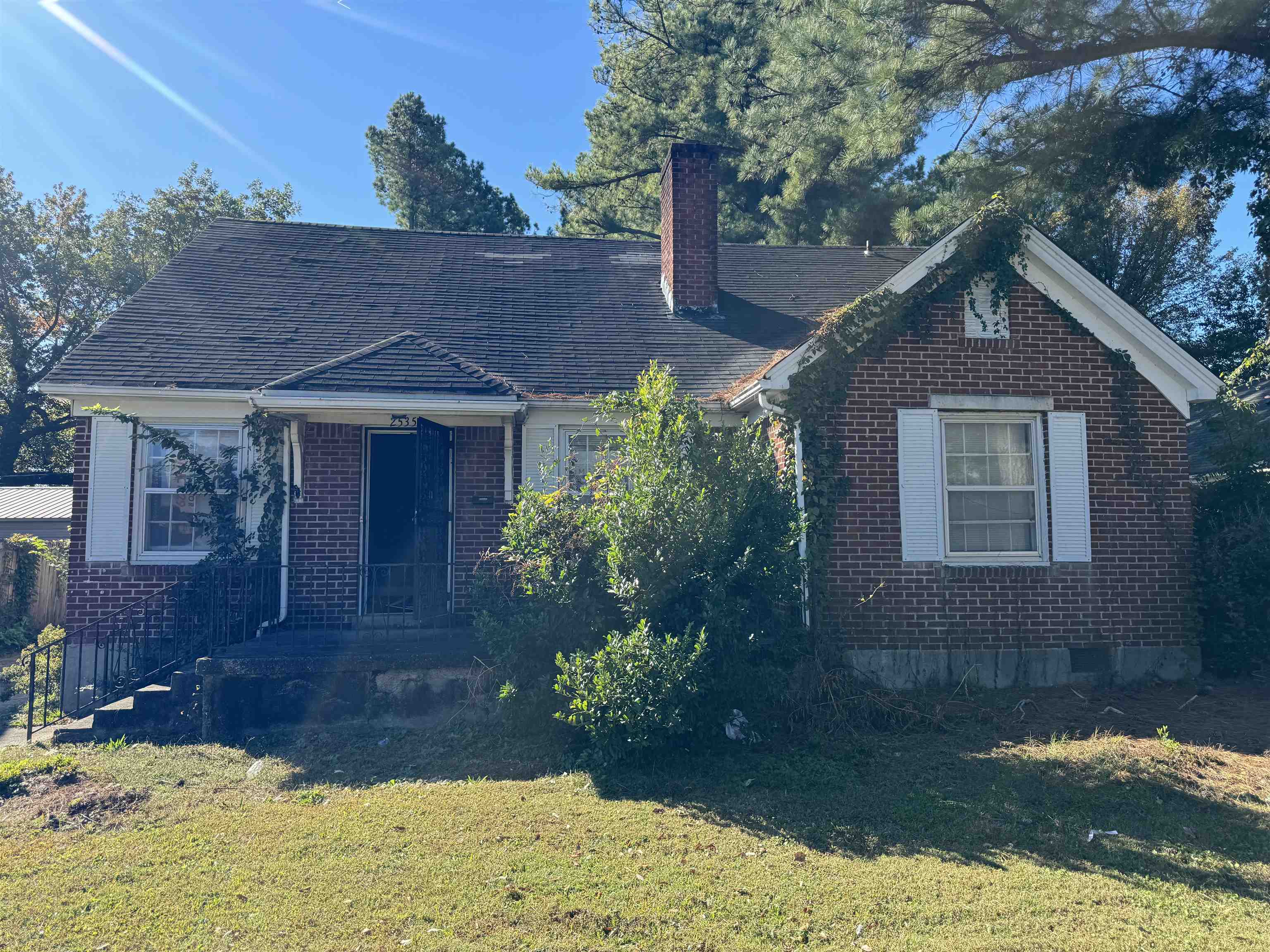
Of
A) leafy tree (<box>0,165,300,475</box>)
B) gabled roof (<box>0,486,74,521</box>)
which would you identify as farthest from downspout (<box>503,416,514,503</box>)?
leafy tree (<box>0,165,300,475</box>)

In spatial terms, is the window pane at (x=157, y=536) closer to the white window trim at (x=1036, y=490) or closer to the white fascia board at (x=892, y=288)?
the white fascia board at (x=892, y=288)

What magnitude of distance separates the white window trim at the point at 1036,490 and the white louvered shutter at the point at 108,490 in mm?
8684

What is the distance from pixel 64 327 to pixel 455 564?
25949 mm

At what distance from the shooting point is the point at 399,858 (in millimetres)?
4969

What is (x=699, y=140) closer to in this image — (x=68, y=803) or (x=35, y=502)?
(x=35, y=502)

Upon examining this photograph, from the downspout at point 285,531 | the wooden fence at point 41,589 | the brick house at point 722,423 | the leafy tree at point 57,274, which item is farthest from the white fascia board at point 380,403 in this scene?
the leafy tree at point 57,274

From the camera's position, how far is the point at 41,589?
1424 cm

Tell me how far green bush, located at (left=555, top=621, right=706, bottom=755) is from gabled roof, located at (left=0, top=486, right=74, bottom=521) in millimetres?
16188

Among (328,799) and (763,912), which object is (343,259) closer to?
(328,799)

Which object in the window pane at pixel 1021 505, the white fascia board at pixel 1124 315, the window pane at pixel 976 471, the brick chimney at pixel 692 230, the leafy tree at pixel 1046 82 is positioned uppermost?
the leafy tree at pixel 1046 82

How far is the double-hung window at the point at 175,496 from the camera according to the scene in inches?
384

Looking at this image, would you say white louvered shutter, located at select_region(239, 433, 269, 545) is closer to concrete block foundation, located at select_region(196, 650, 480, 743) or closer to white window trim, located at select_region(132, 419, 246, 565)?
white window trim, located at select_region(132, 419, 246, 565)

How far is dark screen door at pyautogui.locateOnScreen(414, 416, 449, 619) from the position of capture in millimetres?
9102

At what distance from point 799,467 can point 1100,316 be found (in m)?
3.62
